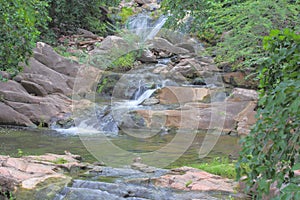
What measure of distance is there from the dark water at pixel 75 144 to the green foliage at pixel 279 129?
6095mm

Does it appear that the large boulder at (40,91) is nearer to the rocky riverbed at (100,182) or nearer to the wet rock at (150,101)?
the wet rock at (150,101)

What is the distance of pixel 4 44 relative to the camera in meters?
8.56

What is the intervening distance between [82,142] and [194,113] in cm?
384

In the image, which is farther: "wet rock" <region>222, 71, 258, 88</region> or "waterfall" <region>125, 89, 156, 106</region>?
"wet rock" <region>222, 71, 258, 88</region>

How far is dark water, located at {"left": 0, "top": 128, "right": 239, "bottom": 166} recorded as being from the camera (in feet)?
28.2

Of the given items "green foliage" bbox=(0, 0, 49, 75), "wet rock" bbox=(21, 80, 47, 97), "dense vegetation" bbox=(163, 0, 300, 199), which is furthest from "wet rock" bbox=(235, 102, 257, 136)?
"dense vegetation" bbox=(163, 0, 300, 199)

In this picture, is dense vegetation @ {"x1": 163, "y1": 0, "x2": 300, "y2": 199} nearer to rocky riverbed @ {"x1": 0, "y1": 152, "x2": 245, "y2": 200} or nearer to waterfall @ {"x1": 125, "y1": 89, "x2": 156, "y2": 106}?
rocky riverbed @ {"x1": 0, "y1": 152, "x2": 245, "y2": 200}

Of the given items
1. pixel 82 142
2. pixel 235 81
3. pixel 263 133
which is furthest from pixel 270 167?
pixel 235 81

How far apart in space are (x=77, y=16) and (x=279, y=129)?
22211mm

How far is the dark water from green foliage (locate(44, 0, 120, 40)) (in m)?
11.5

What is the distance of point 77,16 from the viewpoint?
2292 cm

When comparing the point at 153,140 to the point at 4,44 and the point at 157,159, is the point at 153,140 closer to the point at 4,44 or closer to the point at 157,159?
the point at 157,159

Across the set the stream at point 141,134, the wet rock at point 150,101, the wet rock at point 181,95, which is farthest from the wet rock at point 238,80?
the wet rock at point 150,101

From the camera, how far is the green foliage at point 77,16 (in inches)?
868
